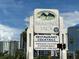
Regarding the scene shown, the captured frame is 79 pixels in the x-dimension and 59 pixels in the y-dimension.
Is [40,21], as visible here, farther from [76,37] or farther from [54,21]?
[76,37]

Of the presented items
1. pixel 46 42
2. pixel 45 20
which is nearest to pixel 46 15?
pixel 45 20

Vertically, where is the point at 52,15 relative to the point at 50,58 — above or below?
above

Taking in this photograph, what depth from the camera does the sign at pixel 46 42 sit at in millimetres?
41406

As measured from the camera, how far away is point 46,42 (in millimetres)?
41344

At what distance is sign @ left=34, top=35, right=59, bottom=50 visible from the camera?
41406 mm

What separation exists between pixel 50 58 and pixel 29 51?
1106cm

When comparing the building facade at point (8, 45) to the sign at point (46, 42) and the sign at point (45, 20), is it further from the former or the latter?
the sign at point (46, 42)

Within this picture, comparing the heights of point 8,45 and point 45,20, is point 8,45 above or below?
below

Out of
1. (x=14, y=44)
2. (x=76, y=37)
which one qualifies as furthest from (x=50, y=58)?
(x=76, y=37)

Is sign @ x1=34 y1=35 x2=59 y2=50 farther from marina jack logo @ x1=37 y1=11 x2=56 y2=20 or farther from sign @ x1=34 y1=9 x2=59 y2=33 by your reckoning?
marina jack logo @ x1=37 y1=11 x2=56 y2=20

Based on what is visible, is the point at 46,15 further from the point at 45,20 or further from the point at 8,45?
the point at 8,45

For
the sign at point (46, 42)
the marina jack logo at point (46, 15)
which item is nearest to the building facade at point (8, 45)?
the marina jack logo at point (46, 15)

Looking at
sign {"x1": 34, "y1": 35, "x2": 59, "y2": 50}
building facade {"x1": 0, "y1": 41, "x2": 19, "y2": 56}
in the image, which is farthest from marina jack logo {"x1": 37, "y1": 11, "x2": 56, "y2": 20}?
building facade {"x1": 0, "y1": 41, "x2": 19, "y2": 56}

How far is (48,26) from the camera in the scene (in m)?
42.0
